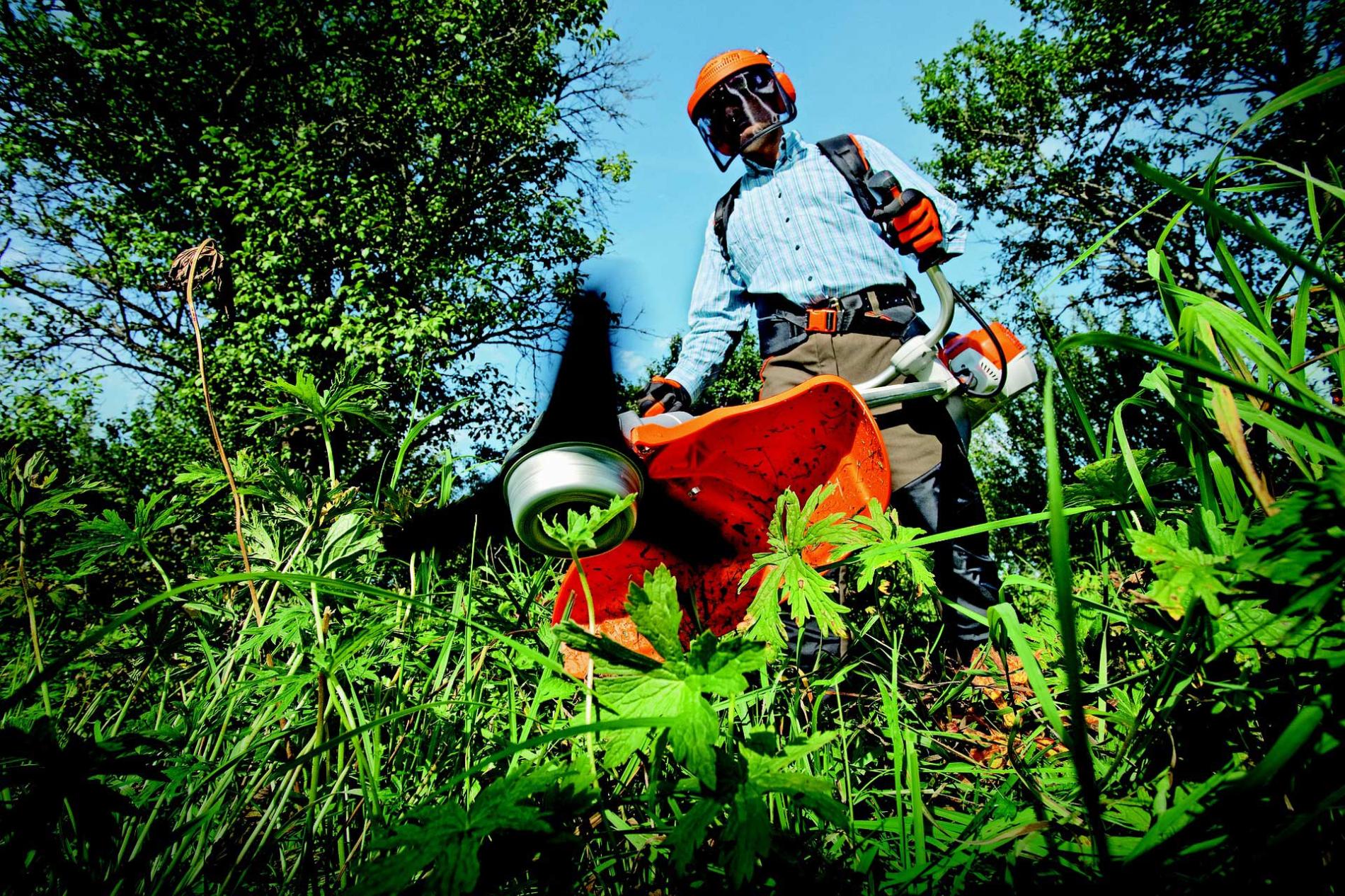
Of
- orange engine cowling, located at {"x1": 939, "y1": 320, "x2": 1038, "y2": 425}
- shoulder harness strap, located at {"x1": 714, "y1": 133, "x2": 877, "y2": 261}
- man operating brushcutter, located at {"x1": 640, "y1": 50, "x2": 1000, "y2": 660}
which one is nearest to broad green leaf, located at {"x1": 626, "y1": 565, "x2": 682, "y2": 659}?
man operating brushcutter, located at {"x1": 640, "y1": 50, "x2": 1000, "y2": 660}

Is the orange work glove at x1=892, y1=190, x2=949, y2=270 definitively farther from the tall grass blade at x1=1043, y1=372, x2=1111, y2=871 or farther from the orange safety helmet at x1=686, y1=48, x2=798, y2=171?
the tall grass blade at x1=1043, y1=372, x2=1111, y2=871

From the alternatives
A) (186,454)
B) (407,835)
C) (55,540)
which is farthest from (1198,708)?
(186,454)

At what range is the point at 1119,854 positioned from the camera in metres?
0.47

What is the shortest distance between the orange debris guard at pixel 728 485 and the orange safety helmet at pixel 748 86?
173 centimetres

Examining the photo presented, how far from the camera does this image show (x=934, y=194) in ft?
7.49

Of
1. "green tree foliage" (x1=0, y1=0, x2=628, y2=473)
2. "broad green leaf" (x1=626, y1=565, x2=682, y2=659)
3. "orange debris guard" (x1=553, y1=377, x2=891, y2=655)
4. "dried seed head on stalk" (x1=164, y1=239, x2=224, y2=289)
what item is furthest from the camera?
"green tree foliage" (x1=0, y1=0, x2=628, y2=473)

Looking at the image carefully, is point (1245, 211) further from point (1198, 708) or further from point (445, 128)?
point (445, 128)

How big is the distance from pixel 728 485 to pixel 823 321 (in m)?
1.14

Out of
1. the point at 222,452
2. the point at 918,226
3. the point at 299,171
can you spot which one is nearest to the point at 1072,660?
the point at 222,452

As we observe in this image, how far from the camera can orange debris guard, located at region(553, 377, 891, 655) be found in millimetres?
1387

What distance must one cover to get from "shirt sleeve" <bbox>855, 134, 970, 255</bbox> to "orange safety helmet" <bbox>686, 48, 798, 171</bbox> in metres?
0.42

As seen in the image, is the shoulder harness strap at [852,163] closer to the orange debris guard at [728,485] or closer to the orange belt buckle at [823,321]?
the orange belt buckle at [823,321]

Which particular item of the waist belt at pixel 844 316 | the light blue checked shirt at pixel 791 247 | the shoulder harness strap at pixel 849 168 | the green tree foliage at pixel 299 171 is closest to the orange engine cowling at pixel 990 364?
the waist belt at pixel 844 316

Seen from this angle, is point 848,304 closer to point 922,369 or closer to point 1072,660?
point 922,369
